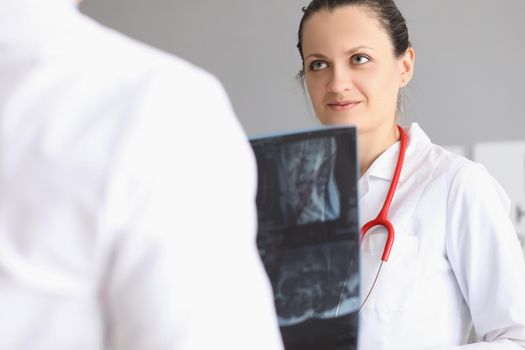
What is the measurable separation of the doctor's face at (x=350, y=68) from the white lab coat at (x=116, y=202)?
0.93m

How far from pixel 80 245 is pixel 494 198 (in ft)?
3.17

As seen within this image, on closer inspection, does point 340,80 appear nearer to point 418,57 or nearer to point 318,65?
point 318,65

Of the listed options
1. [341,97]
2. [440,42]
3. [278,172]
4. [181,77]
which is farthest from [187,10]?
[181,77]

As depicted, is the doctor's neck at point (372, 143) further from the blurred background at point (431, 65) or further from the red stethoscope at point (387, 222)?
the blurred background at point (431, 65)

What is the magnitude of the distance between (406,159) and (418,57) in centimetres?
118

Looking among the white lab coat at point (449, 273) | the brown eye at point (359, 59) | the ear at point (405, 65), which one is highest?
the brown eye at point (359, 59)

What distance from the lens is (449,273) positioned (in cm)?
125

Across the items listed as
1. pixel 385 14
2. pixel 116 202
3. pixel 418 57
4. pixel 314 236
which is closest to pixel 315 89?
pixel 385 14

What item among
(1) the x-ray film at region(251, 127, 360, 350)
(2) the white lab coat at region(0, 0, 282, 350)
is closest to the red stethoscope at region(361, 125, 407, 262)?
(1) the x-ray film at region(251, 127, 360, 350)

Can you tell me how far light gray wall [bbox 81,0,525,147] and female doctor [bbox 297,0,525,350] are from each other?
1044mm

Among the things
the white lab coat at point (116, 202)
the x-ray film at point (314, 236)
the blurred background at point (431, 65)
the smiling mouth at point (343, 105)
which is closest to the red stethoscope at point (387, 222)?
the smiling mouth at point (343, 105)

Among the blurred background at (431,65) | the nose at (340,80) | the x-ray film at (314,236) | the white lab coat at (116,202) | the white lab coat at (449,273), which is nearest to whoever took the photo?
the white lab coat at (116,202)

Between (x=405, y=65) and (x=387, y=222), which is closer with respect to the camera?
(x=387, y=222)

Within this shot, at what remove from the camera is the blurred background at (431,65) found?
2438 millimetres
